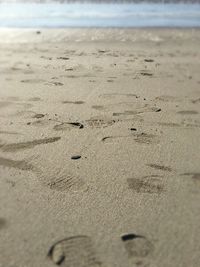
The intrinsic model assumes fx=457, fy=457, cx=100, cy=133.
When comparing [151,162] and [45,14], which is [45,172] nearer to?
[151,162]

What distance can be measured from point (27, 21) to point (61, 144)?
390 inches

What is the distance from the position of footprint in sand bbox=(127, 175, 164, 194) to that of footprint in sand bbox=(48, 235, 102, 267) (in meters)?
0.54

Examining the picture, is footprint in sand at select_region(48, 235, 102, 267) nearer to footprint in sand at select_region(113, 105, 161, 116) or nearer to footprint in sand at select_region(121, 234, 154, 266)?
footprint in sand at select_region(121, 234, 154, 266)

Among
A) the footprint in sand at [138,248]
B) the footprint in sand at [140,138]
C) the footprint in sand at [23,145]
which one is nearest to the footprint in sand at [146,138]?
the footprint in sand at [140,138]

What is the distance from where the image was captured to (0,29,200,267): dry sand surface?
6.64ft

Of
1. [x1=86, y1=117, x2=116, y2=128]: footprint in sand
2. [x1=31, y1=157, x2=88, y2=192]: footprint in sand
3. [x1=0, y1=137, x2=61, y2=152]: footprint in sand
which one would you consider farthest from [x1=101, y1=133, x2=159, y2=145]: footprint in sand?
[x1=31, y1=157, x2=88, y2=192]: footprint in sand

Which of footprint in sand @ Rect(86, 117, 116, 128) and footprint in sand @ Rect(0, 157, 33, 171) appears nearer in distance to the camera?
footprint in sand @ Rect(0, 157, 33, 171)

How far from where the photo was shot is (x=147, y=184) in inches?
101

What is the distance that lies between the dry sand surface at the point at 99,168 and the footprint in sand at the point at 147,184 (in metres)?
0.01

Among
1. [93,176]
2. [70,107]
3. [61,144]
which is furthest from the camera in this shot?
[70,107]

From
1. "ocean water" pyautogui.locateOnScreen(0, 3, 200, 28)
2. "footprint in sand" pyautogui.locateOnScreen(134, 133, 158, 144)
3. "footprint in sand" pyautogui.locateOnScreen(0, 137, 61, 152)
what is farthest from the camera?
"ocean water" pyautogui.locateOnScreen(0, 3, 200, 28)

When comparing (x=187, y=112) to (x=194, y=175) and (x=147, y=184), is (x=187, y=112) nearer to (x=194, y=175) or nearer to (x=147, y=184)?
(x=194, y=175)

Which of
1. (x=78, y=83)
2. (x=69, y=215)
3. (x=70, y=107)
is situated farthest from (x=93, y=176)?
(x=78, y=83)

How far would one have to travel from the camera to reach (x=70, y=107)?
3955 millimetres
